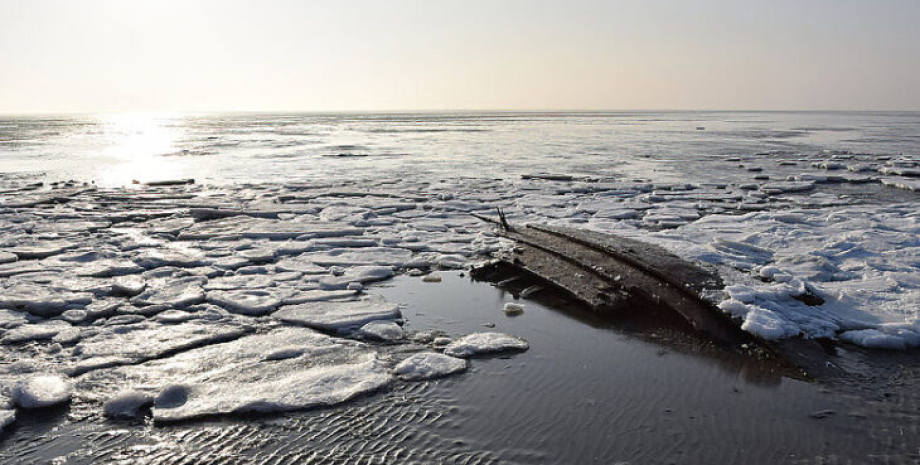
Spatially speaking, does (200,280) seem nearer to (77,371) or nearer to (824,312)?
(77,371)

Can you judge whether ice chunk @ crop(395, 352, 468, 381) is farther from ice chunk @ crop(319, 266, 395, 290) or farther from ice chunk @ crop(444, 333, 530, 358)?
ice chunk @ crop(319, 266, 395, 290)

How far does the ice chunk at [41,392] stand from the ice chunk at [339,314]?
1.58 metres

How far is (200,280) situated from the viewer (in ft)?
18.9

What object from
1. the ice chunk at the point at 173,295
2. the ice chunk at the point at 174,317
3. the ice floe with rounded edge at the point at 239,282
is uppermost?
the ice chunk at the point at 173,295

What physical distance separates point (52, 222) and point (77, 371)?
20.3ft

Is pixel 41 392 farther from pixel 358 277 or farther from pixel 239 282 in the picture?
pixel 358 277

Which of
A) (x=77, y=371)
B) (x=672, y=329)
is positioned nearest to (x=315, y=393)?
(x=77, y=371)

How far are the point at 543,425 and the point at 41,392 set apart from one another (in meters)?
2.93

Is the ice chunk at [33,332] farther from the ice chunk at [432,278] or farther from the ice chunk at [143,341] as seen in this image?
the ice chunk at [432,278]

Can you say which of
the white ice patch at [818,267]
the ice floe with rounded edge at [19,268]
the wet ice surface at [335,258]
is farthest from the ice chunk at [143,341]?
the white ice patch at [818,267]

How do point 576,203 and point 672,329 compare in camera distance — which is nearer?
point 672,329

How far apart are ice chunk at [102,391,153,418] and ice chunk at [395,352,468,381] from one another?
58.2 inches

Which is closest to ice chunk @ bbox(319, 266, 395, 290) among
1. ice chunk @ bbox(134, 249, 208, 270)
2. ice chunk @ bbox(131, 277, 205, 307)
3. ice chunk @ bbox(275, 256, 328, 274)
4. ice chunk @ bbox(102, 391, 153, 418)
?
ice chunk @ bbox(275, 256, 328, 274)

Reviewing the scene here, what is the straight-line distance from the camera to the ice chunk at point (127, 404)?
326cm
